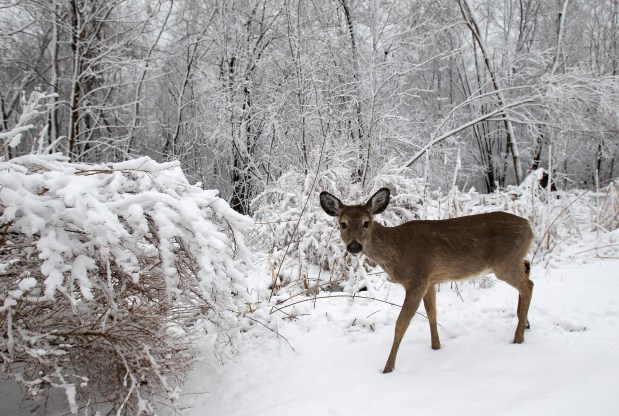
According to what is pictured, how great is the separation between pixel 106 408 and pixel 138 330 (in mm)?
963

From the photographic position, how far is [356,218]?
149 inches

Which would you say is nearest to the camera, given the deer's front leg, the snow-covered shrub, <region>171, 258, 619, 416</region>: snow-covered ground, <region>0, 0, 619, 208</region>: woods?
the snow-covered shrub

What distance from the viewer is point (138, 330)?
300 cm

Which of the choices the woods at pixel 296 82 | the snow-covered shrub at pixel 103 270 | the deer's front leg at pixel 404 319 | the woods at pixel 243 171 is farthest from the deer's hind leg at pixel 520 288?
the woods at pixel 296 82

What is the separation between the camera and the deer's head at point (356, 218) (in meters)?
3.71

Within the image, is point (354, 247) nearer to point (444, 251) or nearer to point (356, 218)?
point (356, 218)

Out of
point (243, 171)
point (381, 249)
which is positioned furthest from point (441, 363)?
point (243, 171)

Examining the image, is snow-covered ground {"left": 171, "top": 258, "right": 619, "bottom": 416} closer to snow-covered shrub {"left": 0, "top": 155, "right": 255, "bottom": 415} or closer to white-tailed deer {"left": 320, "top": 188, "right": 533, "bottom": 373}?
white-tailed deer {"left": 320, "top": 188, "right": 533, "bottom": 373}

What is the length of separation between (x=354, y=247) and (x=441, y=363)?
106cm

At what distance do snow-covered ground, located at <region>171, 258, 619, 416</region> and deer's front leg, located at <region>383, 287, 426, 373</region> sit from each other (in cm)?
11

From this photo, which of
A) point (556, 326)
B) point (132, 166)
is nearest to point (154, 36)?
point (132, 166)

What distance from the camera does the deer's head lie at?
3.71 meters

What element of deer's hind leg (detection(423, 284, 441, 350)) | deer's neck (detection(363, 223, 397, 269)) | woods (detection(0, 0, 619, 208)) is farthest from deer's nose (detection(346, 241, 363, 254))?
woods (detection(0, 0, 619, 208))

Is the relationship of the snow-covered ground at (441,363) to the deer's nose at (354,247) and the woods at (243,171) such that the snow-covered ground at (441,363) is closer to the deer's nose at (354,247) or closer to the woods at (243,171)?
the woods at (243,171)
